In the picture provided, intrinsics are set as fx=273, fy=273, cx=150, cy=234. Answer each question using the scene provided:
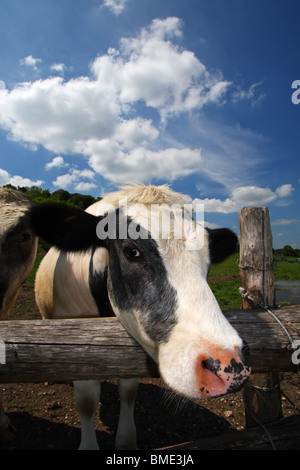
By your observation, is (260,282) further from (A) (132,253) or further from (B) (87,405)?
(B) (87,405)

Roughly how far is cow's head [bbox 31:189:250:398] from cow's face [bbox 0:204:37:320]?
76 centimetres

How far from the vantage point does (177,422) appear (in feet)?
12.1

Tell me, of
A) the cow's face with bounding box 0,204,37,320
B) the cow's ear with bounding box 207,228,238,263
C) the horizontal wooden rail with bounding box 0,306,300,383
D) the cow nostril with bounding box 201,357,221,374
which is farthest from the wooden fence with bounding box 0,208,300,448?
the cow's face with bounding box 0,204,37,320

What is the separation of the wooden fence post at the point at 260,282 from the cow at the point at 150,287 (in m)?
0.43

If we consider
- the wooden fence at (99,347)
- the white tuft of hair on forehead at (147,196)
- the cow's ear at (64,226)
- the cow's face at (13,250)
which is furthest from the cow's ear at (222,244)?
the cow's face at (13,250)

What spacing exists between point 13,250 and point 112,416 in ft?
9.04

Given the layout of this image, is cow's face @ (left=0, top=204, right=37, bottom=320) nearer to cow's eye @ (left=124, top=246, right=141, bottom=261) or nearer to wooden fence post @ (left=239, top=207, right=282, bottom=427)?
cow's eye @ (left=124, top=246, right=141, bottom=261)

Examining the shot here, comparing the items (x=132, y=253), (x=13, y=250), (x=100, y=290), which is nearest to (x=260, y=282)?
(x=132, y=253)

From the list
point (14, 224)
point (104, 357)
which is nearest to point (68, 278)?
point (14, 224)

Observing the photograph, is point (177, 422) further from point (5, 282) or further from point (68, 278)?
point (5, 282)

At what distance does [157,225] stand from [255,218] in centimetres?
100

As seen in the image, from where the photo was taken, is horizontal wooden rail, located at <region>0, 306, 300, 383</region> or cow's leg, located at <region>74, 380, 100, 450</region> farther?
cow's leg, located at <region>74, 380, 100, 450</region>

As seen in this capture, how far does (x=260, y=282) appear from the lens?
7.97ft

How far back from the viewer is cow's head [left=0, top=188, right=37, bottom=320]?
121 inches
